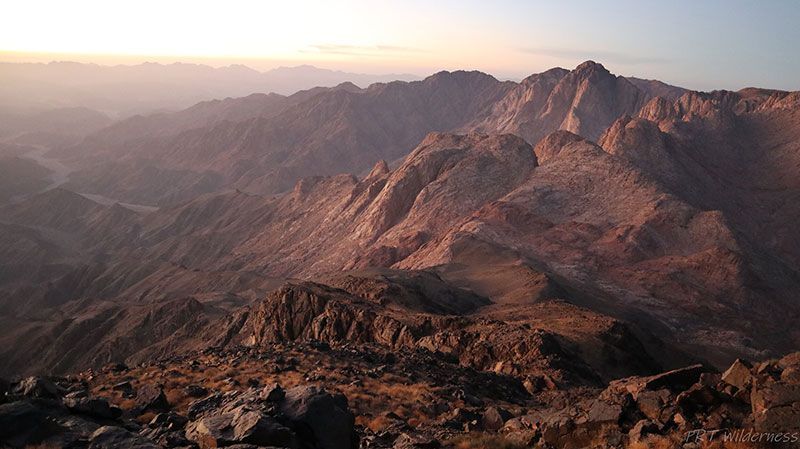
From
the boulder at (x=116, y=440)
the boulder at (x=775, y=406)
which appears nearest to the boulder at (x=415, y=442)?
the boulder at (x=116, y=440)

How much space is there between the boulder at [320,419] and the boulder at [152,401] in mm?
5991

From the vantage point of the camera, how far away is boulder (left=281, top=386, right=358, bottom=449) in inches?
506

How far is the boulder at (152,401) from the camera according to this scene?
17.5 metres

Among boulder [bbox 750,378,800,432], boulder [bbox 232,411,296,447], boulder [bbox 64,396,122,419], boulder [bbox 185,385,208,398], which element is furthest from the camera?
boulder [bbox 185,385,208,398]


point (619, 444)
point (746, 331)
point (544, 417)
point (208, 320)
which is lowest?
point (208, 320)

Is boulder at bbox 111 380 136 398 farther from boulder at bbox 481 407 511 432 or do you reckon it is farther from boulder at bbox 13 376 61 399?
boulder at bbox 481 407 511 432

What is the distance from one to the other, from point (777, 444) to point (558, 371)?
53.8 ft

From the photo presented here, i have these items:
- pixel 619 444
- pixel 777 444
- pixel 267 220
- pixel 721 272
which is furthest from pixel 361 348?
pixel 267 220

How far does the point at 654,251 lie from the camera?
71.4 metres

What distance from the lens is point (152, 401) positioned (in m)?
17.6

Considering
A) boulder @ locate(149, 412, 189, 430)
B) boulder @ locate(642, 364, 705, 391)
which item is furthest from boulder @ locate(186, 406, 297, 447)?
boulder @ locate(642, 364, 705, 391)

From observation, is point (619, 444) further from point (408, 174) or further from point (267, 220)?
point (267, 220)

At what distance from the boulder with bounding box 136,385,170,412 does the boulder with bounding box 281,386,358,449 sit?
19.7 ft

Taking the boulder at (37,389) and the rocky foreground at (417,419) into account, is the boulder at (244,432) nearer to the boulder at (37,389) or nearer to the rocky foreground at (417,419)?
the rocky foreground at (417,419)
